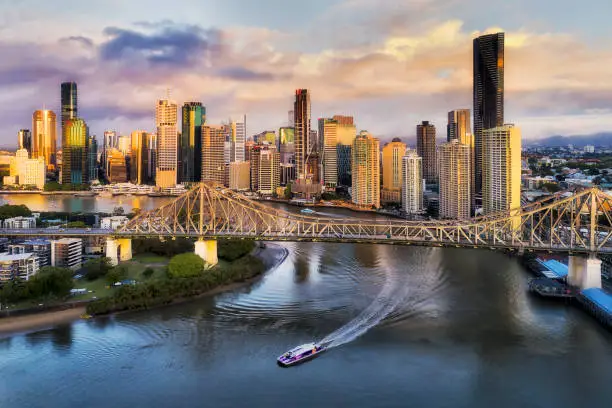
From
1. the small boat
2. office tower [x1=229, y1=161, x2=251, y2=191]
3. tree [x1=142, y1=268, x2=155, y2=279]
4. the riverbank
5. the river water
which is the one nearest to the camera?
the river water

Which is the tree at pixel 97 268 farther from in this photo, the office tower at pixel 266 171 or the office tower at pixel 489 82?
the office tower at pixel 489 82

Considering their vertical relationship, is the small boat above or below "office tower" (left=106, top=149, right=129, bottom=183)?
below

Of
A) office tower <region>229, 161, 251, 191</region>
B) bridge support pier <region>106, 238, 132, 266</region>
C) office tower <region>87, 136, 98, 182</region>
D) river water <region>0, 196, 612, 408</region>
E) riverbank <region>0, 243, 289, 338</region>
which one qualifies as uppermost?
office tower <region>87, 136, 98, 182</region>

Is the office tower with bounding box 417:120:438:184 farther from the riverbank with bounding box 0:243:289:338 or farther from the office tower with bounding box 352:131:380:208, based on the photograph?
the riverbank with bounding box 0:243:289:338

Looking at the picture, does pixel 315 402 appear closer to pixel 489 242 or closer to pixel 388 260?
pixel 489 242

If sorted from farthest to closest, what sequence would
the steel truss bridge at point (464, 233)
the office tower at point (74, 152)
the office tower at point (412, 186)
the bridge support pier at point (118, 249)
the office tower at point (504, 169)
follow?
the office tower at point (74, 152) < the office tower at point (412, 186) < the office tower at point (504, 169) < the bridge support pier at point (118, 249) < the steel truss bridge at point (464, 233)

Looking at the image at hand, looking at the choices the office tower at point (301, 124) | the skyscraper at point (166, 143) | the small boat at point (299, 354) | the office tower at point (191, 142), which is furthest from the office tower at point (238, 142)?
the small boat at point (299, 354)

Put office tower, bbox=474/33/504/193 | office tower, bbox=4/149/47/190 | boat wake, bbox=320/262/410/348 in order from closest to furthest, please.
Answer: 1. boat wake, bbox=320/262/410/348
2. office tower, bbox=474/33/504/193
3. office tower, bbox=4/149/47/190

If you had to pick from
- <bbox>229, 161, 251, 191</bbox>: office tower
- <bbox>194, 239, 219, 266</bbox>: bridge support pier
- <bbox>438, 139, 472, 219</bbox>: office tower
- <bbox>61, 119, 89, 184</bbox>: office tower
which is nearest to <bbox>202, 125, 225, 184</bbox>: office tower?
<bbox>229, 161, 251, 191</bbox>: office tower

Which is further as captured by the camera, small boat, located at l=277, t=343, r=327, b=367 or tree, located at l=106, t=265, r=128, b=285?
tree, located at l=106, t=265, r=128, b=285
